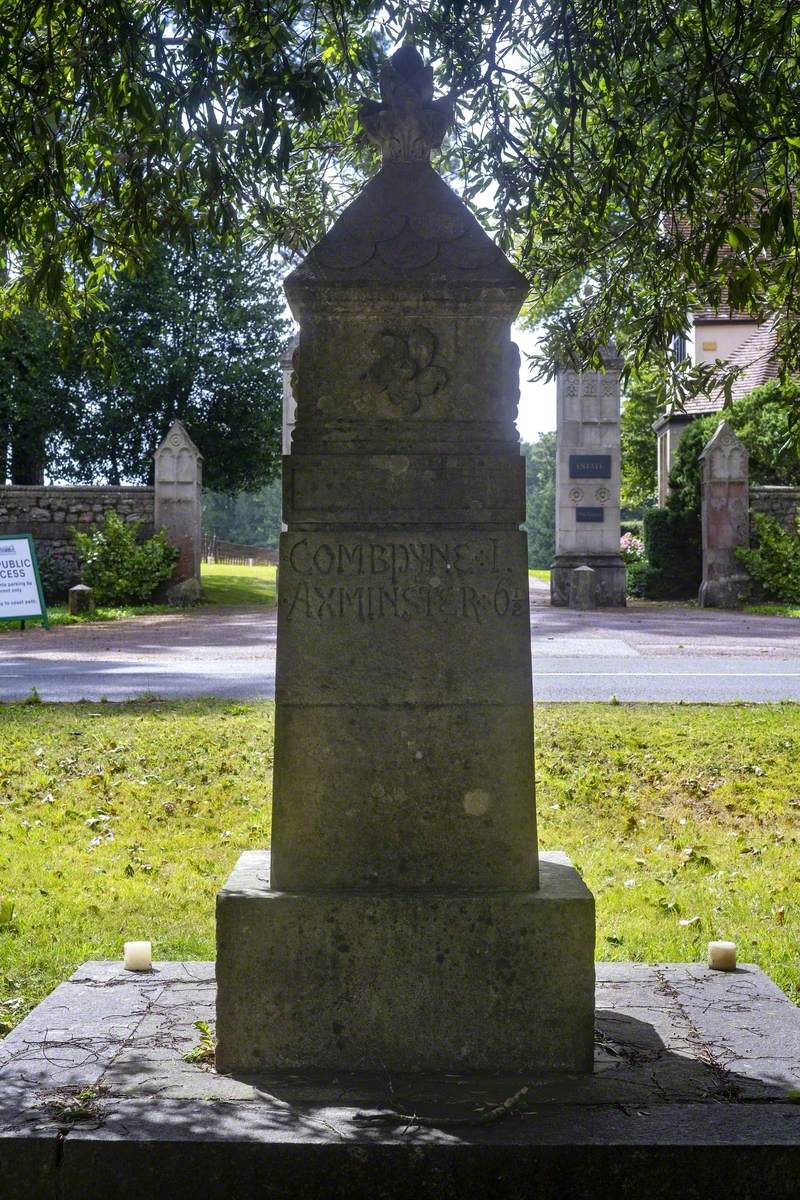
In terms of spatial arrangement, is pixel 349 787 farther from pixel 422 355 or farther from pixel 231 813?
pixel 231 813

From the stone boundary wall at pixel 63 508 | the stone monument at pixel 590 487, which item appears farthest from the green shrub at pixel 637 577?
the stone boundary wall at pixel 63 508

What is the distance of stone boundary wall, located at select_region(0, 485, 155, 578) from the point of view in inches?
1051

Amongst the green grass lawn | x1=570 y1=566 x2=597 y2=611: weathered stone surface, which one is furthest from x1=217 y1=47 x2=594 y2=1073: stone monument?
x1=570 y1=566 x2=597 y2=611: weathered stone surface

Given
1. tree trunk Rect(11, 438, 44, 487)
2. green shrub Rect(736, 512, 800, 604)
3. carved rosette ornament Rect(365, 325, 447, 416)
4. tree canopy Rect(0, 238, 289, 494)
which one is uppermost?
tree canopy Rect(0, 238, 289, 494)

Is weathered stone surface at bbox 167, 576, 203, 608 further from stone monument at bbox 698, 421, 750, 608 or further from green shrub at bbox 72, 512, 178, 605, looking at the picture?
stone monument at bbox 698, 421, 750, 608

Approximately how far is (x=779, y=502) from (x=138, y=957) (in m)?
23.4

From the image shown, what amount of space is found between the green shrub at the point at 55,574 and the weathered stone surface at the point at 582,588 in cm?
979

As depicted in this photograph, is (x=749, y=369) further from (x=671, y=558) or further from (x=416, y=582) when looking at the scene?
(x=416, y=582)

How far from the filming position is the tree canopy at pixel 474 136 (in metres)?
4.35

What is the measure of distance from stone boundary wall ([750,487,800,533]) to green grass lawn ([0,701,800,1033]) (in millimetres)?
16356

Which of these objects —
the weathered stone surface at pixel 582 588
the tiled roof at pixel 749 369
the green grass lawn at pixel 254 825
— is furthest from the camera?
the tiled roof at pixel 749 369

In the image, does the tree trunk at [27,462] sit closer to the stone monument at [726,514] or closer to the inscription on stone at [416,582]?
the stone monument at [726,514]

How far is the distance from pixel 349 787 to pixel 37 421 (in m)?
31.3

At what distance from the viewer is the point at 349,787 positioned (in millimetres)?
3879
